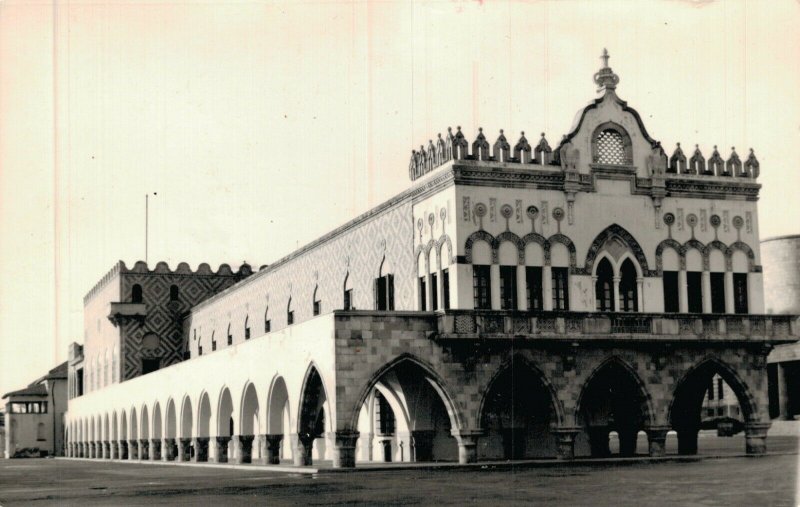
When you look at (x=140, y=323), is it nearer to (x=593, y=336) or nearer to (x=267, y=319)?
(x=267, y=319)

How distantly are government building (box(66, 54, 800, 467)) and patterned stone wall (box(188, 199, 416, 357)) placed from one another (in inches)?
5.5

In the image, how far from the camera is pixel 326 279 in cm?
4681

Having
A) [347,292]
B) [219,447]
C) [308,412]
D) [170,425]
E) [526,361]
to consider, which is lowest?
[219,447]

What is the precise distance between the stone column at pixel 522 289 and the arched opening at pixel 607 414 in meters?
3.83

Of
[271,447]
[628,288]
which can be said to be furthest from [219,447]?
[628,288]

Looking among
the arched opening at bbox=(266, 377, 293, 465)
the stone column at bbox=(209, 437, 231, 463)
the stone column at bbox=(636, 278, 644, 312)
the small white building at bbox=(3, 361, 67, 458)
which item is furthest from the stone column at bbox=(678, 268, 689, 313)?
the small white building at bbox=(3, 361, 67, 458)

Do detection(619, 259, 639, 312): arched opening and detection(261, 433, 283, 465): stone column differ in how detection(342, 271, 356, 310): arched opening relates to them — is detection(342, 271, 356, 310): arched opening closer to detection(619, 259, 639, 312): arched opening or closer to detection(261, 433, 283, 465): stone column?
detection(261, 433, 283, 465): stone column

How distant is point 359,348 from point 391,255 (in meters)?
7.40

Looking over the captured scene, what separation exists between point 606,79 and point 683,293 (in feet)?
22.7

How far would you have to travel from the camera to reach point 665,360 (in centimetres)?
3719

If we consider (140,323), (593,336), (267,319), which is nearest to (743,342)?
(593,336)

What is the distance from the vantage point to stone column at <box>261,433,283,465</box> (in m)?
38.6

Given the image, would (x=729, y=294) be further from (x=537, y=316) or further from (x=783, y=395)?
(x=783, y=395)

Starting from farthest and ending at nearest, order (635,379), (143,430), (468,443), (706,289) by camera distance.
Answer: (143,430)
(706,289)
(635,379)
(468,443)
